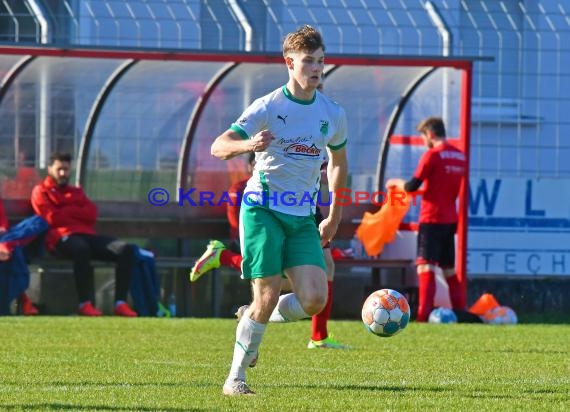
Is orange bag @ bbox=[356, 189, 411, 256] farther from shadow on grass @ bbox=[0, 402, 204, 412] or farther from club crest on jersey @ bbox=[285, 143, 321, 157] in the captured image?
shadow on grass @ bbox=[0, 402, 204, 412]

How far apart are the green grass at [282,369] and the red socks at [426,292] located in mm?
1513

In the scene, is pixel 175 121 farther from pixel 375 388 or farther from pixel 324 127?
pixel 375 388

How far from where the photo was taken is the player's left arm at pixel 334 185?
306 inches

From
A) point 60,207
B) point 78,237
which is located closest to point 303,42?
point 78,237

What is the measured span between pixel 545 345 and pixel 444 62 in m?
4.87

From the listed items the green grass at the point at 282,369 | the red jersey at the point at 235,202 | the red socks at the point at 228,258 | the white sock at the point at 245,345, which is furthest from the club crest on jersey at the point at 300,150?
the red jersey at the point at 235,202

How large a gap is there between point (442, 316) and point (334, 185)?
710cm

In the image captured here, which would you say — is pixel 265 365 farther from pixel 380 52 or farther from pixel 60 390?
pixel 380 52

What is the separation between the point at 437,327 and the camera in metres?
13.7

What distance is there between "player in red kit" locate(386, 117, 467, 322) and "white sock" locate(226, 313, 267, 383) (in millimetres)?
7688

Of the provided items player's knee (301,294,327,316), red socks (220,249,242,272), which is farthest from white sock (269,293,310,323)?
red socks (220,249,242,272)

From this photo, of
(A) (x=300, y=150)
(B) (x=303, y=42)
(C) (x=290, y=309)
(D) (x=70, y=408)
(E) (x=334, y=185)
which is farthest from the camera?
(C) (x=290, y=309)

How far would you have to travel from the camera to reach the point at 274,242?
7.15 metres

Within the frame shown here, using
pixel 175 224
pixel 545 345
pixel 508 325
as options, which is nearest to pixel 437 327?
pixel 508 325
